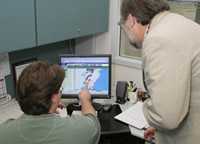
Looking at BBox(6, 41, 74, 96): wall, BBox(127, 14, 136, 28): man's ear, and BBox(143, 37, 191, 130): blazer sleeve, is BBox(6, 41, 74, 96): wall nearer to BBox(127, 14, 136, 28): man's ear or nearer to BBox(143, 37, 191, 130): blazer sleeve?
BBox(127, 14, 136, 28): man's ear

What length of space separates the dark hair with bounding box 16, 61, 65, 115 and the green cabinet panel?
811 millimetres

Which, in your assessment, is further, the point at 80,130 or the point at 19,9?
the point at 19,9

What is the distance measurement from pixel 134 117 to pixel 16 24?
93 centimetres

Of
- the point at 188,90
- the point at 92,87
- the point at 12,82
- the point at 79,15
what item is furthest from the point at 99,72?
the point at 188,90

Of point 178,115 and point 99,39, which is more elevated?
point 99,39

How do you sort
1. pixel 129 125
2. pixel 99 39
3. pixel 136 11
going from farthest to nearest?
pixel 99 39
pixel 129 125
pixel 136 11

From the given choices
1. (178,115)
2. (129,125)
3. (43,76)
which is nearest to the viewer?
(43,76)

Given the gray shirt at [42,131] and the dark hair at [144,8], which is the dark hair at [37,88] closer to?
the gray shirt at [42,131]

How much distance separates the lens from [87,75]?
7.10 ft

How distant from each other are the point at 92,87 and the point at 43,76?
1.11 metres

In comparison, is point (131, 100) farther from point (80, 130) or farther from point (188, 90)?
point (80, 130)

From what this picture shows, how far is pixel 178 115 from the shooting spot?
1259 mm

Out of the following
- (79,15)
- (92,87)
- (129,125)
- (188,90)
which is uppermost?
(79,15)

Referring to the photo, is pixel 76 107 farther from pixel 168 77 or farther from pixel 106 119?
pixel 168 77
